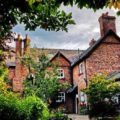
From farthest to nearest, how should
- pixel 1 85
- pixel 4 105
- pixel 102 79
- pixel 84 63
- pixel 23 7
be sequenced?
pixel 84 63 < pixel 102 79 < pixel 1 85 < pixel 4 105 < pixel 23 7

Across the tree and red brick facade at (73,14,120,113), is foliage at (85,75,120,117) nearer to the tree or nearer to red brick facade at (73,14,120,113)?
red brick facade at (73,14,120,113)

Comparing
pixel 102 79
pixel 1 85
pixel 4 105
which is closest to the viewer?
pixel 4 105

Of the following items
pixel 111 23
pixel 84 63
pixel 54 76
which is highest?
pixel 111 23

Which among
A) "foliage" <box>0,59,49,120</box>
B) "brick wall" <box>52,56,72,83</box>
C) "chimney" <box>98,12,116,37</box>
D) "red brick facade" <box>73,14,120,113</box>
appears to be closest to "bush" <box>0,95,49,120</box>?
"foliage" <box>0,59,49,120</box>

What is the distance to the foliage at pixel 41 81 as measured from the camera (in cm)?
2965

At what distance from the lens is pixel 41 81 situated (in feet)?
99.0

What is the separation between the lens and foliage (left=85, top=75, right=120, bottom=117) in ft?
80.2

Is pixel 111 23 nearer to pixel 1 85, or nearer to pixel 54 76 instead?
A: pixel 54 76

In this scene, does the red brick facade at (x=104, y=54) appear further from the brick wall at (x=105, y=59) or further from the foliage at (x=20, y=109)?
the foliage at (x=20, y=109)

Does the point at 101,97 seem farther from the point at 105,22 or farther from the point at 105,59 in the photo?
the point at 105,22

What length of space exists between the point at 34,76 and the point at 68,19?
2367 centimetres

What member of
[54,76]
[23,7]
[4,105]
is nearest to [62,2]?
[23,7]

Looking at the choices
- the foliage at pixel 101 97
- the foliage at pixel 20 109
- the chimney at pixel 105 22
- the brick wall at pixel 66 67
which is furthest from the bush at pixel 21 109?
the brick wall at pixel 66 67

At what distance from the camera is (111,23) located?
3753 centimetres
